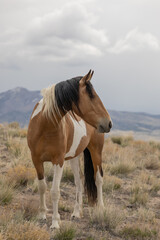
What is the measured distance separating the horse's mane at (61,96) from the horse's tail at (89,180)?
215 centimetres

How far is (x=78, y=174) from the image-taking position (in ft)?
18.9

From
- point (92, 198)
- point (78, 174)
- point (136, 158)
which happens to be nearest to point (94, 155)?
point (78, 174)

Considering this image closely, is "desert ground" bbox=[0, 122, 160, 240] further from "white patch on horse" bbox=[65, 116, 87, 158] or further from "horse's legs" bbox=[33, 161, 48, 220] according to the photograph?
"white patch on horse" bbox=[65, 116, 87, 158]

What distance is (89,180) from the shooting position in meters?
6.04

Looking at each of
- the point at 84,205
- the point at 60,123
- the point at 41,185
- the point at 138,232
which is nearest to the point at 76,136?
the point at 60,123

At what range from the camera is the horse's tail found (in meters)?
5.98

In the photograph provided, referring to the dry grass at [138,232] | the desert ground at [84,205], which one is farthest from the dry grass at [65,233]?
the dry grass at [138,232]

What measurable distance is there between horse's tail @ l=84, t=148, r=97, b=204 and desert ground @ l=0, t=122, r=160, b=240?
235mm

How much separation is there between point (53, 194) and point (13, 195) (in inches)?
51.2

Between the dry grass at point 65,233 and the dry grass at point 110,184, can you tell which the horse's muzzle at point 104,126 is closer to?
the dry grass at point 65,233

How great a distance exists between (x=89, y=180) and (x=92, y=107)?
2545 mm

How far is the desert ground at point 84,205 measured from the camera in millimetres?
3912

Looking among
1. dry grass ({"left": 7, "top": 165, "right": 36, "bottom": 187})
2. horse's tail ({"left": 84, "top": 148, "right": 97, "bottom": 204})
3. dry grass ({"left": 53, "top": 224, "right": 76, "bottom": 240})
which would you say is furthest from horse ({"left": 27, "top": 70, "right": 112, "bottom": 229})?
dry grass ({"left": 7, "top": 165, "right": 36, "bottom": 187})

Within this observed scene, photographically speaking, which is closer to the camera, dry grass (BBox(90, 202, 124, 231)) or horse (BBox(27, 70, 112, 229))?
horse (BBox(27, 70, 112, 229))
